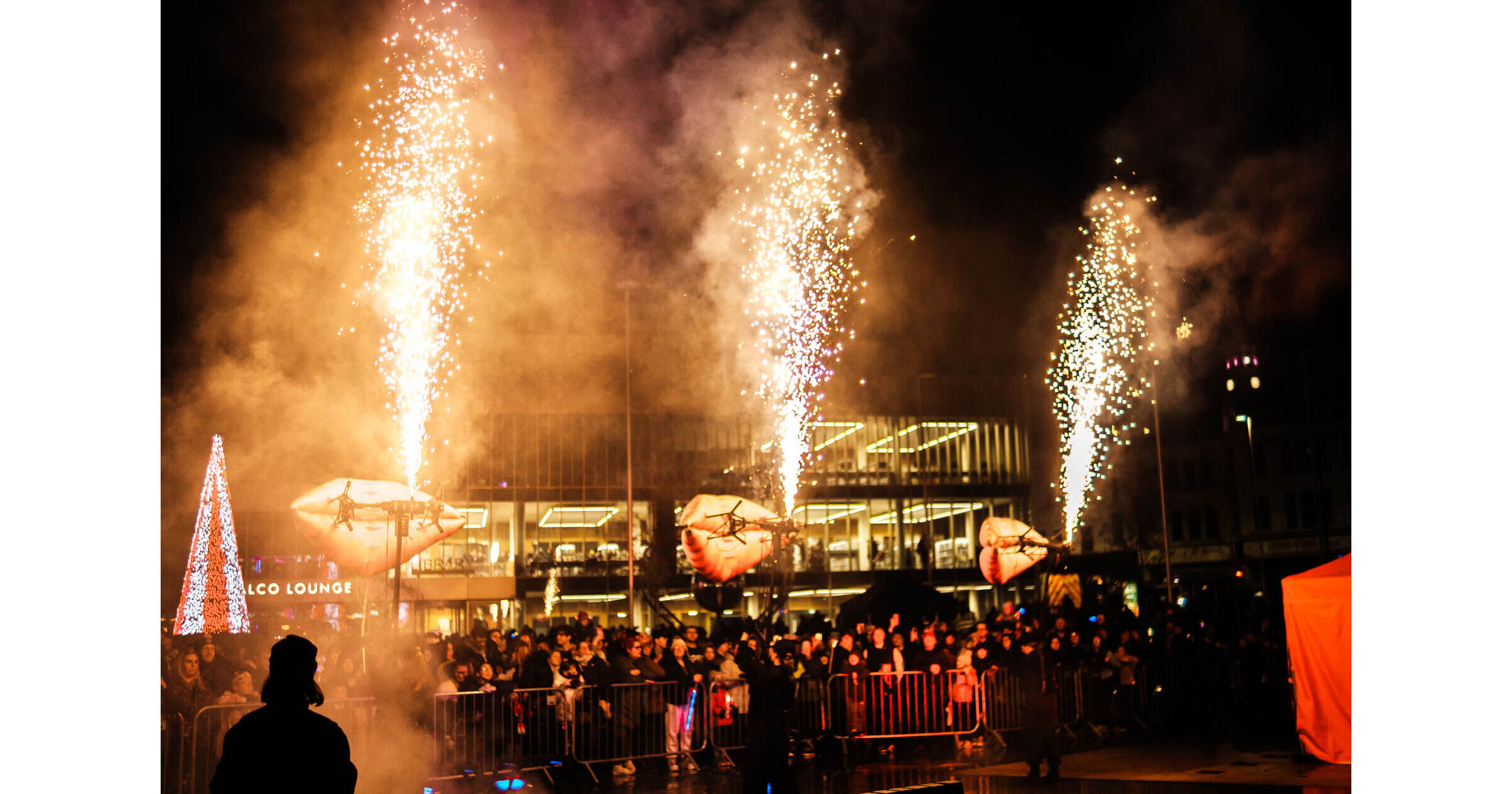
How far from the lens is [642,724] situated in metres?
9.20

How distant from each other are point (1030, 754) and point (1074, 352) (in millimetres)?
11558

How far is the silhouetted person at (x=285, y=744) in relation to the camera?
122 inches

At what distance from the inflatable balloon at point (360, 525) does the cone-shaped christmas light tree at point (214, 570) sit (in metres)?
3.05

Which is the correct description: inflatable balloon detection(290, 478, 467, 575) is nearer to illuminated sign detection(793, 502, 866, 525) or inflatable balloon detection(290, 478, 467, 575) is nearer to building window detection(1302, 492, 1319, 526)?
illuminated sign detection(793, 502, 866, 525)

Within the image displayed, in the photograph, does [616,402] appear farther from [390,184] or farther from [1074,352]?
[390,184]

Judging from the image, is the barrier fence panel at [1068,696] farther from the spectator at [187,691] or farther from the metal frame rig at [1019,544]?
the spectator at [187,691]

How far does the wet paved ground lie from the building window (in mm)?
40754

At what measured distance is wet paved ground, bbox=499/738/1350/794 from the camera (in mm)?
7609

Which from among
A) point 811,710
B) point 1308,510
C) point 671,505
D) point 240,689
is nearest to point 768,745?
point 811,710

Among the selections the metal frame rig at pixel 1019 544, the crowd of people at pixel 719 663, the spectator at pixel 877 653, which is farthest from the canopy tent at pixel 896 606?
the spectator at pixel 877 653

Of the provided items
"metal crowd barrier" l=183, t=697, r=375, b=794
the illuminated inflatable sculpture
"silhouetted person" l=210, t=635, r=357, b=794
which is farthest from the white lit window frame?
"silhouetted person" l=210, t=635, r=357, b=794

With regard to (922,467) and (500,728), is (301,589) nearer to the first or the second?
(922,467)
